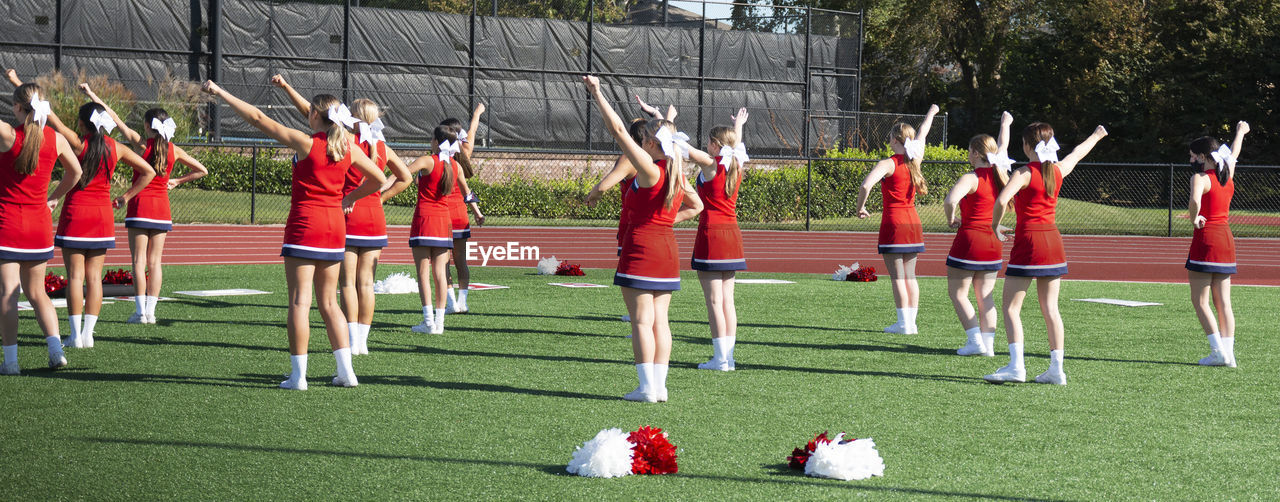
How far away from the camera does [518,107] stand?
25703 mm

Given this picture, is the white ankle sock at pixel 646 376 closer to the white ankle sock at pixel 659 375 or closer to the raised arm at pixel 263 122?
the white ankle sock at pixel 659 375

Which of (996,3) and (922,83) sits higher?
(996,3)

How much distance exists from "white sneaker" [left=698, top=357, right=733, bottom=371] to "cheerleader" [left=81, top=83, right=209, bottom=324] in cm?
436

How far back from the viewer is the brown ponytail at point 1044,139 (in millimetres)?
7141

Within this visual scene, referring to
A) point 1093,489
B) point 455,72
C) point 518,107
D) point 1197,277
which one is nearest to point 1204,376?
point 1197,277

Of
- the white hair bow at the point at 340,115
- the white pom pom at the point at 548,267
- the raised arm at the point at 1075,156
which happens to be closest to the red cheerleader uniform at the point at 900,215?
the raised arm at the point at 1075,156

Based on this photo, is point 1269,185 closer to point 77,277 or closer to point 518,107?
point 518,107

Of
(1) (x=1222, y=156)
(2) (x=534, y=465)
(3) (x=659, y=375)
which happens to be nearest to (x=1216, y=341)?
(1) (x=1222, y=156)

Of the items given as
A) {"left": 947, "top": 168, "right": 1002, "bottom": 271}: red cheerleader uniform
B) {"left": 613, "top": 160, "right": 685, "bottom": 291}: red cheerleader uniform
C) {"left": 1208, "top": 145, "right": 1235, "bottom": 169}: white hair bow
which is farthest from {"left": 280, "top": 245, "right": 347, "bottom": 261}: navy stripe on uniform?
{"left": 1208, "top": 145, "right": 1235, "bottom": 169}: white hair bow

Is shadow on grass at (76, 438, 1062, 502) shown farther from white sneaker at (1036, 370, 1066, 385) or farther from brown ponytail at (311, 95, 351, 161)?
white sneaker at (1036, 370, 1066, 385)

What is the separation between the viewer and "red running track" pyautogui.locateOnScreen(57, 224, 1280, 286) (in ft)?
56.8

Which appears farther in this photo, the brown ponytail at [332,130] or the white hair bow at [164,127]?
the white hair bow at [164,127]

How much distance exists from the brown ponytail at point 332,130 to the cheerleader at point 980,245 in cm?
427

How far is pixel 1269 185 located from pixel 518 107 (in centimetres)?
1983
